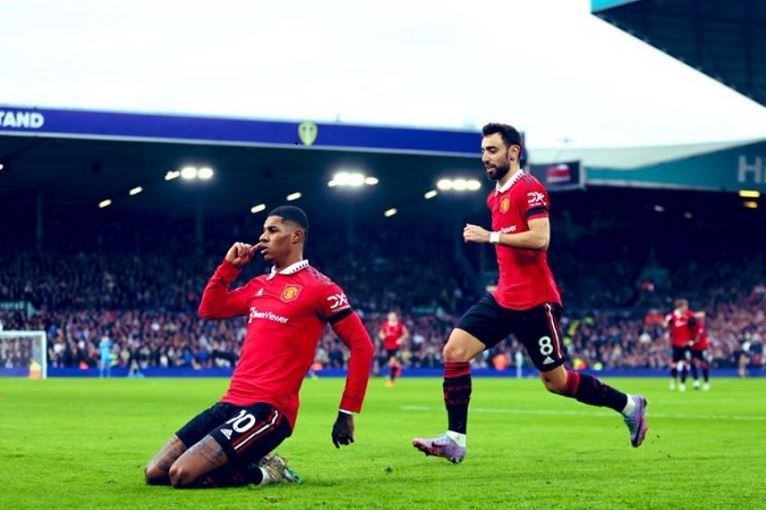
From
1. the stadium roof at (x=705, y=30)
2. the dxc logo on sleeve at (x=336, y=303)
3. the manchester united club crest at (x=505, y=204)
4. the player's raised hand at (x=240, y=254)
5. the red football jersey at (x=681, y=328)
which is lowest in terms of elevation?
Answer: the red football jersey at (x=681, y=328)

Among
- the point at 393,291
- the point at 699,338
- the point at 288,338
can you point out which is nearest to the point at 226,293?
the point at 288,338

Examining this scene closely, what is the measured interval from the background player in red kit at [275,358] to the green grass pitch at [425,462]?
0.24 metres

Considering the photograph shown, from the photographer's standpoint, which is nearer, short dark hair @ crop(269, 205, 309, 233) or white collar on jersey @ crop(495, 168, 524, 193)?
short dark hair @ crop(269, 205, 309, 233)

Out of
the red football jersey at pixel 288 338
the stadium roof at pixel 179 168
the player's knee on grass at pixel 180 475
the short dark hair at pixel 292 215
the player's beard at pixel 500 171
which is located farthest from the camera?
the stadium roof at pixel 179 168

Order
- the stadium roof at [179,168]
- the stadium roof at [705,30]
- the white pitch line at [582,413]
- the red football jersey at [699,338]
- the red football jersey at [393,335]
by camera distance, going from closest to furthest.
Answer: the white pitch line at [582,413] < the red football jersey at [699,338] < the red football jersey at [393,335] < the stadium roof at [705,30] < the stadium roof at [179,168]

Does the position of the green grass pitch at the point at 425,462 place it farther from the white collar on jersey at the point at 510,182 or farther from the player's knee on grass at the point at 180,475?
the white collar on jersey at the point at 510,182

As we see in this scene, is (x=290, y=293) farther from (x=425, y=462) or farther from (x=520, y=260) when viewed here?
(x=425, y=462)

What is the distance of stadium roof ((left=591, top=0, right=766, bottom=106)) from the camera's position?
4012 cm

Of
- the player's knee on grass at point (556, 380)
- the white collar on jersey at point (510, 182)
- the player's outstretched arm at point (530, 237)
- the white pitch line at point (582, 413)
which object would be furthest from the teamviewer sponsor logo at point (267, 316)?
the white pitch line at point (582, 413)

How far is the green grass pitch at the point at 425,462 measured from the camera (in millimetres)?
8367

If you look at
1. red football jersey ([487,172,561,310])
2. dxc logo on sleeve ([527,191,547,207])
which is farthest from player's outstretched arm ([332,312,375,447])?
dxc logo on sleeve ([527,191,547,207])

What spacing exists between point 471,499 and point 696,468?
2.95 meters

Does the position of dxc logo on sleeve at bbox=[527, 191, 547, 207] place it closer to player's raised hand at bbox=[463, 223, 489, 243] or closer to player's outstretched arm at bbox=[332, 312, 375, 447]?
player's raised hand at bbox=[463, 223, 489, 243]

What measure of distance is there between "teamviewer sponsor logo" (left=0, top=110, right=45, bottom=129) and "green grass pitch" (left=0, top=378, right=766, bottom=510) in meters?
20.1
